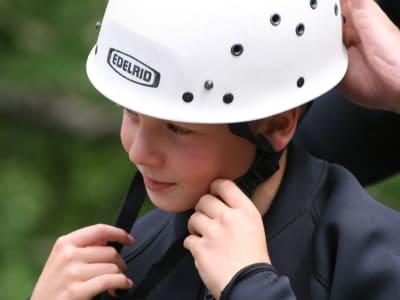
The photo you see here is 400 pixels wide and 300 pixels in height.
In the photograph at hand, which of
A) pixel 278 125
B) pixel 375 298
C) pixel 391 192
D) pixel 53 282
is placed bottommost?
pixel 391 192

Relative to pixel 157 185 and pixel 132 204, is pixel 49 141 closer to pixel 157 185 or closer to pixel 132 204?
pixel 132 204

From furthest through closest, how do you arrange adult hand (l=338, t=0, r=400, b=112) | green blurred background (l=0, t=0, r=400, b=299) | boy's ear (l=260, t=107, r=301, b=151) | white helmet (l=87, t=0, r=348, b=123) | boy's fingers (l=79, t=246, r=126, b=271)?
1. green blurred background (l=0, t=0, r=400, b=299)
2. adult hand (l=338, t=0, r=400, b=112)
3. boy's fingers (l=79, t=246, r=126, b=271)
4. boy's ear (l=260, t=107, r=301, b=151)
5. white helmet (l=87, t=0, r=348, b=123)

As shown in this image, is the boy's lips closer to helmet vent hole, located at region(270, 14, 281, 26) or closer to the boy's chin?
the boy's chin

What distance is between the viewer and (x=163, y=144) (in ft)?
9.35

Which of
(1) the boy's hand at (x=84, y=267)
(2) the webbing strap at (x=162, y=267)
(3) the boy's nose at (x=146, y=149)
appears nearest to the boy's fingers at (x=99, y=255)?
(1) the boy's hand at (x=84, y=267)

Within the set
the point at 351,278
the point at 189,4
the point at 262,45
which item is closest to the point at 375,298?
the point at 351,278

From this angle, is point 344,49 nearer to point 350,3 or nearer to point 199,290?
point 350,3

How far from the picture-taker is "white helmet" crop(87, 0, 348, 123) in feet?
9.08

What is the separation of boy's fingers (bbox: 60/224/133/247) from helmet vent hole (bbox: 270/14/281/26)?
750mm

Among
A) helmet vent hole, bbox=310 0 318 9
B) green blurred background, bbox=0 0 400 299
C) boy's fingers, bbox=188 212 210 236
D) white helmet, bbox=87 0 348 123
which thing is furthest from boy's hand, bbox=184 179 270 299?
green blurred background, bbox=0 0 400 299

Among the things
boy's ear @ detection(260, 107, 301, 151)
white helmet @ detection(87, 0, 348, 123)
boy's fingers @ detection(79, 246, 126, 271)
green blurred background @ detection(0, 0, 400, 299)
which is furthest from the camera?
green blurred background @ detection(0, 0, 400, 299)

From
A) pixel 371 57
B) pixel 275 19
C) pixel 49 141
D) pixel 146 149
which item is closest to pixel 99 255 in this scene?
pixel 146 149

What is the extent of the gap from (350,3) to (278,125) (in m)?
0.49

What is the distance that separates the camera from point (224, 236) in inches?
111
